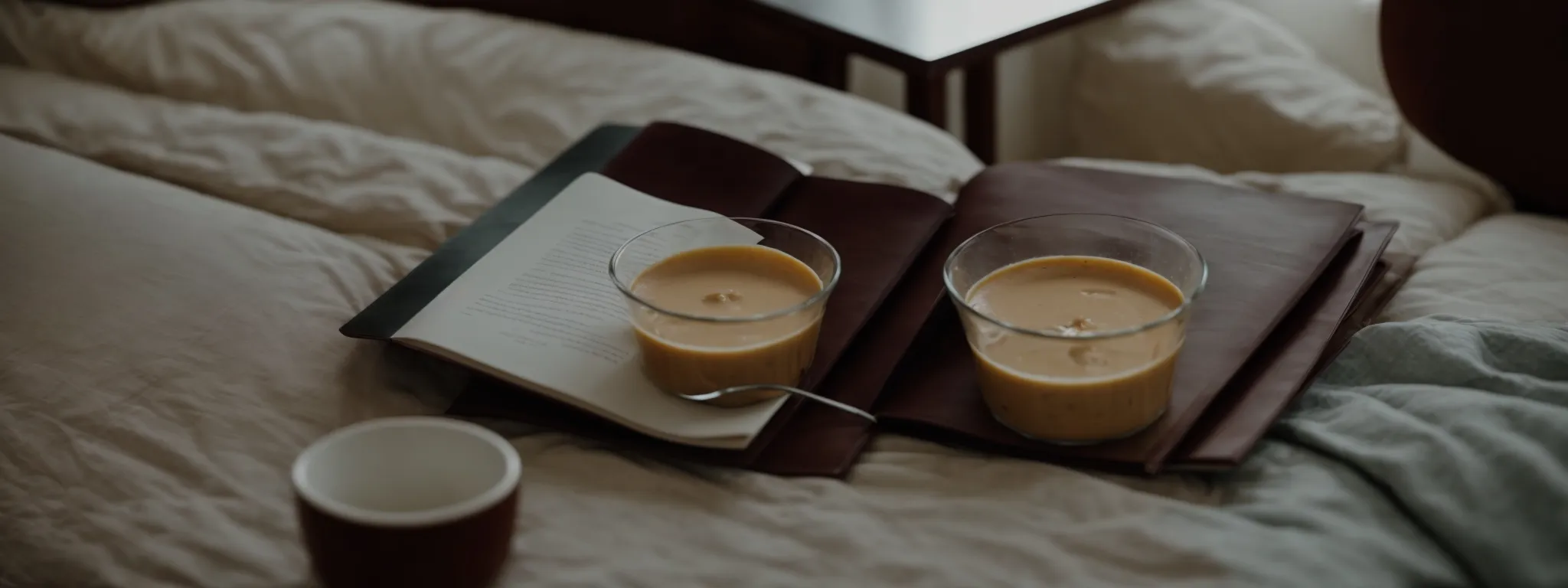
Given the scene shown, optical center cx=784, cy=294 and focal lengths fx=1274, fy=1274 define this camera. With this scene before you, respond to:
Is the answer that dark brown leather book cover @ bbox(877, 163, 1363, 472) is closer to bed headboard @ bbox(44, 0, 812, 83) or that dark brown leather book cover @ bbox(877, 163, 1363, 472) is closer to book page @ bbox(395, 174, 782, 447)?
book page @ bbox(395, 174, 782, 447)

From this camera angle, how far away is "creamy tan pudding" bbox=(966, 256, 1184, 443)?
27.2 inches

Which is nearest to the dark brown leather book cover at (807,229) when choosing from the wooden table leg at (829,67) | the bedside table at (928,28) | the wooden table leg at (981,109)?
the bedside table at (928,28)

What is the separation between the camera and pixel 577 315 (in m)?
0.83

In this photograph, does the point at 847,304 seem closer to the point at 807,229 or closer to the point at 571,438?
the point at 807,229

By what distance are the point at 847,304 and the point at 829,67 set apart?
0.77 metres

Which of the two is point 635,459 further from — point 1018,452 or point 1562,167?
point 1562,167

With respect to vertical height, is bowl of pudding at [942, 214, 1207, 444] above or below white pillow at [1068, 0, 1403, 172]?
above

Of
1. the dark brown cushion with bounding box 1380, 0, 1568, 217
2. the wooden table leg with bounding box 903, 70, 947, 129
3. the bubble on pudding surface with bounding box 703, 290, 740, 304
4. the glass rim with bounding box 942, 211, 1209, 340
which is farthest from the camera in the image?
the wooden table leg with bounding box 903, 70, 947, 129

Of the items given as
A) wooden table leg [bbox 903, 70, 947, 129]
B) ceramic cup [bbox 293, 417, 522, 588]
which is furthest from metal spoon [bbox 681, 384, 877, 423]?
wooden table leg [bbox 903, 70, 947, 129]

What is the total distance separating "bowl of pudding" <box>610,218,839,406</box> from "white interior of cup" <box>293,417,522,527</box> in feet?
0.51

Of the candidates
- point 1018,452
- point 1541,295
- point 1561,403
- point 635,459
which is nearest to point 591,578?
point 635,459

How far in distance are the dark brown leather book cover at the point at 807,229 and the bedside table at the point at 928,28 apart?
291mm

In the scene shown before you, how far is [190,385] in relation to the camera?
2.62 feet

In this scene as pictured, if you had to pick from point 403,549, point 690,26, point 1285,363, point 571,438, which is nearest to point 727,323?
point 571,438
